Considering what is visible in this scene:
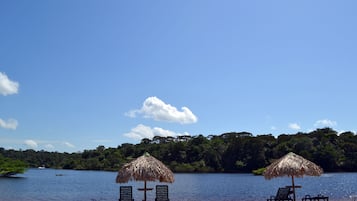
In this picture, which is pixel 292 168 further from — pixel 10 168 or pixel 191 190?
pixel 10 168

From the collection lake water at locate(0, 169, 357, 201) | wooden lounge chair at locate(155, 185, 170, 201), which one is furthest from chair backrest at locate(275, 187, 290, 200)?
lake water at locate(0, 169, 357, 201)

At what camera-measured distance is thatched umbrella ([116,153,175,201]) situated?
14.9 meters

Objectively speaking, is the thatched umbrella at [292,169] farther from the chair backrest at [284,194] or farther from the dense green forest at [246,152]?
the dense green forest at [246,152]

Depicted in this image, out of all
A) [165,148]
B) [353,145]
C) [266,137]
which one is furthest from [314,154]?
[165,148]

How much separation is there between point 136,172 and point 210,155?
80386 millimetres

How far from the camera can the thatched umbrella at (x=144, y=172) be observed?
14.9 m

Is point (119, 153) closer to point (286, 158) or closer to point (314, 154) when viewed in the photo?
point (314, 154)

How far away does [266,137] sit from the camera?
9225cm

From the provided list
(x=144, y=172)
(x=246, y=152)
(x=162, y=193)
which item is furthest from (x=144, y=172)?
(x=246, y=152)

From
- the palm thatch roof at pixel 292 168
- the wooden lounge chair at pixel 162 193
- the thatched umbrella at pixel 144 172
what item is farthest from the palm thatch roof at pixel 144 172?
the palm thatch roof at pixel 292 168

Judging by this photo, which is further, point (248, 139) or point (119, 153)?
point (119, 153)

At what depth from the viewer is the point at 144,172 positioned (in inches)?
587

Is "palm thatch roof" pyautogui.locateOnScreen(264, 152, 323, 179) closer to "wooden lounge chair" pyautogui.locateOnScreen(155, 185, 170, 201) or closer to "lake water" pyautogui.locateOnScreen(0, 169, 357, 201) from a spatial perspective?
"wooden lounge chair" pyautogui.locateOnScreen(155, 185, 170, 201)

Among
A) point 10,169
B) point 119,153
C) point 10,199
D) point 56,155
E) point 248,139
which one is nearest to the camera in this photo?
point 10,199
